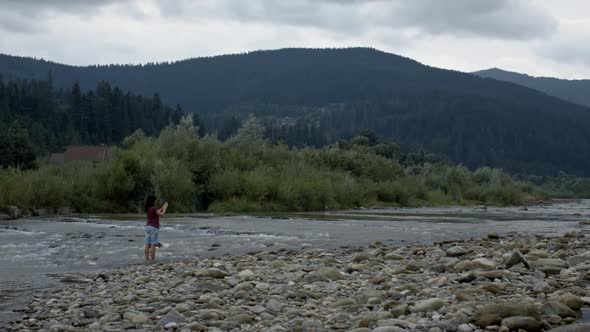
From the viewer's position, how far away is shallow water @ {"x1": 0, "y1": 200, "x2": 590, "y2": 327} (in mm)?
12578

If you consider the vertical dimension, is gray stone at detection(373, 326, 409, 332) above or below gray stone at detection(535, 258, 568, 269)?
below

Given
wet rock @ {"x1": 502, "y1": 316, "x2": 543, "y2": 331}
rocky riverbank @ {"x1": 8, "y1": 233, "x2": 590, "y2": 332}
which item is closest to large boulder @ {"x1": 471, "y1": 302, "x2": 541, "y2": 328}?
rocky riverbank @ {"x1": 8, "y1": 233, "x2": 590, "y2": 332}

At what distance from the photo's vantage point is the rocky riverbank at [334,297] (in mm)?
7352

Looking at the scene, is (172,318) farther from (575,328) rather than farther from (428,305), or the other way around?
(575,328)

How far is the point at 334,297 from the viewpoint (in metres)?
9.31

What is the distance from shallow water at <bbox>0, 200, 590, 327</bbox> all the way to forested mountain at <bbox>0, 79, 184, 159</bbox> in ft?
267

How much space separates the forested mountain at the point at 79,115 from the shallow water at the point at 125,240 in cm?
A: 8127

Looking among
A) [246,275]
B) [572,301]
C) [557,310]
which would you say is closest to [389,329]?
[557,310]

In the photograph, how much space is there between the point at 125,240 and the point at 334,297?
11608mm

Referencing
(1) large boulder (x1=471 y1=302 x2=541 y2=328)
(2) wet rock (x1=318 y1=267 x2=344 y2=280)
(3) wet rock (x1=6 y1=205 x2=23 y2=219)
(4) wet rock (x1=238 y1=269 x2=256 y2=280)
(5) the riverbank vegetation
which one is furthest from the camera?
(5) the riverbank vegetation

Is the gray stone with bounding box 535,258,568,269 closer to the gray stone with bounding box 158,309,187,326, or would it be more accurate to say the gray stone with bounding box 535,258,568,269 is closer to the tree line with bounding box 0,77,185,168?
the gray stone with bounding box 158,309,187,326

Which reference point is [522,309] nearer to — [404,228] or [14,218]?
[404,228]

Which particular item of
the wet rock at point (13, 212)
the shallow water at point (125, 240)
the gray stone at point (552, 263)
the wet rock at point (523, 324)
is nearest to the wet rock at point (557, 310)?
the wet rock at point (523, 324)

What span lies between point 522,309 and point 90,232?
17.3 meters
